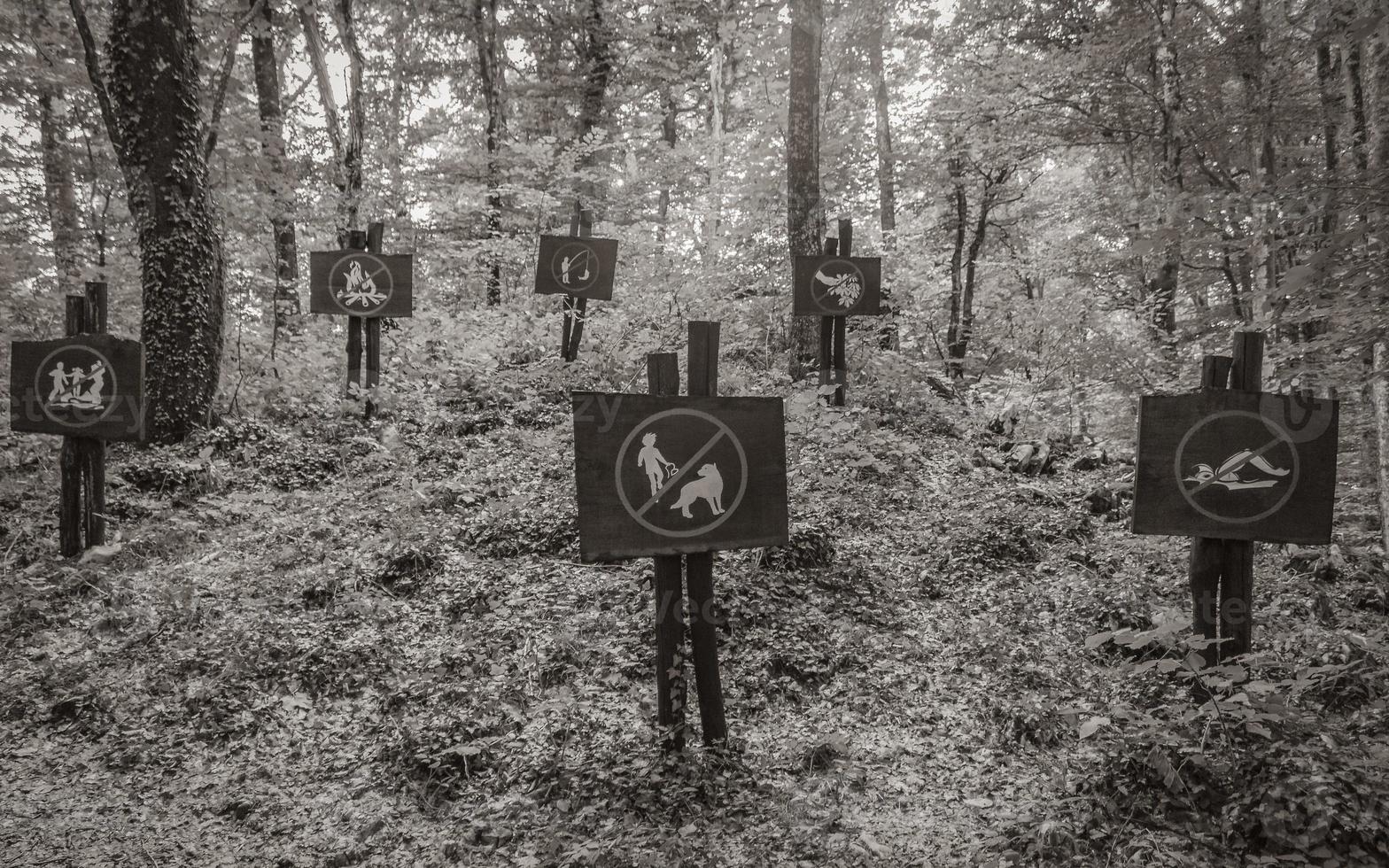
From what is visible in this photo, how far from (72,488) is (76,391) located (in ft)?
2.87

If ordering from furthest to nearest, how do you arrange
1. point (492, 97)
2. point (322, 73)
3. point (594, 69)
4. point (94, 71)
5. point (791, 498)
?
point (594, 69) → point (492, 97) → point (322, 73) → point (94, 71) → point (791, 498)

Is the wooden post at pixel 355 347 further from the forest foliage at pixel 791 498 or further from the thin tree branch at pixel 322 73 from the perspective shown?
the thin tree branch at pixel 322 73

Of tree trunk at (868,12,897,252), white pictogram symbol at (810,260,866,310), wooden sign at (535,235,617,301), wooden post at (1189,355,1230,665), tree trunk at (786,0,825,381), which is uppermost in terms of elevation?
tree trunk at (868,12,897,252)

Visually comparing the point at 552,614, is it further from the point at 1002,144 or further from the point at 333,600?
the point at 1002,144

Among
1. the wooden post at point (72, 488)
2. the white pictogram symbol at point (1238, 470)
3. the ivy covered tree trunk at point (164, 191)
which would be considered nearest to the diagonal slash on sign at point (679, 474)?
the white pictogram symbol at point (1238, 470)

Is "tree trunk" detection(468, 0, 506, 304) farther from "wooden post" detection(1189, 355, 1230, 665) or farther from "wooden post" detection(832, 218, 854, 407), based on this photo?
"wooden post" detection(1189, 355, 1230, 665)

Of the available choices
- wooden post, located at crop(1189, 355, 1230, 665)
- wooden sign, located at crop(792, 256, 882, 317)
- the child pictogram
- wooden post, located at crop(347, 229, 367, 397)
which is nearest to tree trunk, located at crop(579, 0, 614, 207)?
wooden post, located at crop(347, 229, 367, 397)

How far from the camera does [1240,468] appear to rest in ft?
14.3

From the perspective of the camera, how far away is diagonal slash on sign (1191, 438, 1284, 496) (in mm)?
4340

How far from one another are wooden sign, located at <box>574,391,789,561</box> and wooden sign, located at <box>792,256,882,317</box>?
5.90 m

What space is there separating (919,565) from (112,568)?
726 cm

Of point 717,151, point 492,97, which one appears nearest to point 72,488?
point 717,151

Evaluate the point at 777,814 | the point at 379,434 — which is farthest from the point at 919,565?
the point at 379,434

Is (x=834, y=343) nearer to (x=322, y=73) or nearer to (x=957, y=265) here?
(x=957, y=265)
